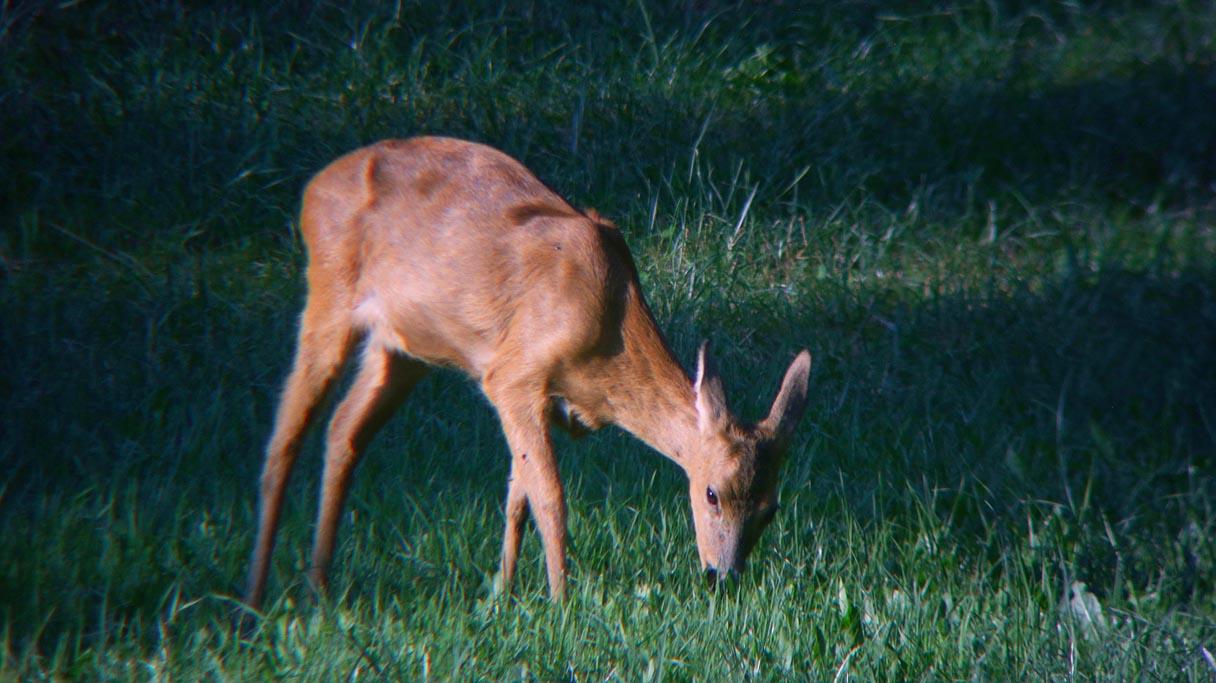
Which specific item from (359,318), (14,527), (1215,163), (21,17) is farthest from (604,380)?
(1215,163)

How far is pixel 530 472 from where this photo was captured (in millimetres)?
4793

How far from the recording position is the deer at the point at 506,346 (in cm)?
466

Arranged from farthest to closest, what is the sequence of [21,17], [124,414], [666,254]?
1. [21,17]
2. [666,254]
3. [124,414]

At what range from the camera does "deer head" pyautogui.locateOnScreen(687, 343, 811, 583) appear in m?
4.57

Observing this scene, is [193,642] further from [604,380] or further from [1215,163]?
[1215,163]

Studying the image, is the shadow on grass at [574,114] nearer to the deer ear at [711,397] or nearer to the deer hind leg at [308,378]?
the deer hind leg at [308,378]

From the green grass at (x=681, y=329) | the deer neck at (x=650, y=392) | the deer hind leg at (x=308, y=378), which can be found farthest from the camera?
the deer hind leg at (x=308, y=378)

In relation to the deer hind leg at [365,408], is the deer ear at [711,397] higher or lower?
higher

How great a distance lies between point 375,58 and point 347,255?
394 cm

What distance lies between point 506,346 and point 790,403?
1.08 metres

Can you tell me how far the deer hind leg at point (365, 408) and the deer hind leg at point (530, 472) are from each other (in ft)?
1.97

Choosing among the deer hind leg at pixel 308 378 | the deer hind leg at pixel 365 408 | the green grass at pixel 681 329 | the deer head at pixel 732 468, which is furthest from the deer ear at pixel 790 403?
the deer hind leg at pixel 308 378

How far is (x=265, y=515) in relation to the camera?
497 cm

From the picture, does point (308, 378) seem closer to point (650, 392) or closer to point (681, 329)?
point (650, 392)
